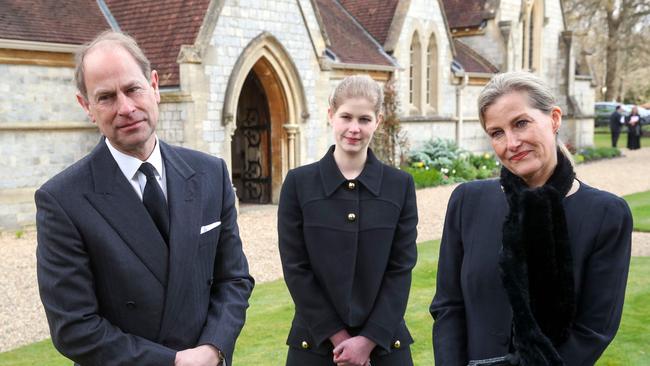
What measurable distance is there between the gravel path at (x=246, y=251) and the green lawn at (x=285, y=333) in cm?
71

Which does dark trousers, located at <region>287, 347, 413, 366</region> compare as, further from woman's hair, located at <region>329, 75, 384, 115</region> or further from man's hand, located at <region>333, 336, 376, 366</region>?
woman's hair, located at <region>329, 75, 384, 115</region>

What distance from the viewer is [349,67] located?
15.1 m

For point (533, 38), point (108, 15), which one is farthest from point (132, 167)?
point (533, 38)

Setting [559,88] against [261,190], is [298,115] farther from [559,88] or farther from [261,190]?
[559,88]

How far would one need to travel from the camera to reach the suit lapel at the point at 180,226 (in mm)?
2363

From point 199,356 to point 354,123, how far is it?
133 cm

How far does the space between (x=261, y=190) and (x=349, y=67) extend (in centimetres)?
374

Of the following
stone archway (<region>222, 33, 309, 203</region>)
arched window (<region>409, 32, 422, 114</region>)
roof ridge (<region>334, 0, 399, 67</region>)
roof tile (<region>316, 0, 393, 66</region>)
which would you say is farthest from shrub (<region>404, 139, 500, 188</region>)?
stone archway (<region>222, 33, 309, 203</region>)

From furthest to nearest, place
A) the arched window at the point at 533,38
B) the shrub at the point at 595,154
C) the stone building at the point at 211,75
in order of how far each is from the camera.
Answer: the arched window at the point at 533,38, the shrub at the point at 595,154, the stone building at the point at 211,75

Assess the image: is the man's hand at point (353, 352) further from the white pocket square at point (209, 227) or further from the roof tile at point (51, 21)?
the roof tile at point (51, 21)

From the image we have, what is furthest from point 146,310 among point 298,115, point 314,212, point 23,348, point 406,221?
point 298,115

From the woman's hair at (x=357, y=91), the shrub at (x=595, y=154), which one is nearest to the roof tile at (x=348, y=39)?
the shrub at (x=595, y=154)

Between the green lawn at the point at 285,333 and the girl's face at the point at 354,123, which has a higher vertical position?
the girl's face at the point at 354,123

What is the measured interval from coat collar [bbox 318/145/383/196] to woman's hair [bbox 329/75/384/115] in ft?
0.87
